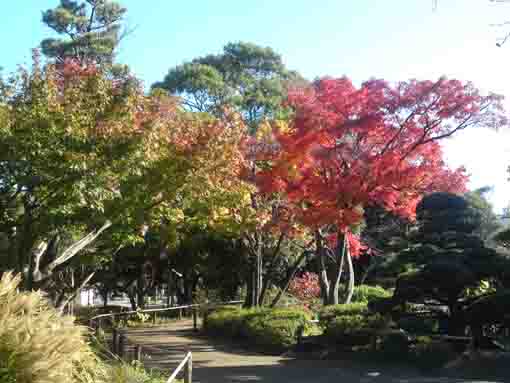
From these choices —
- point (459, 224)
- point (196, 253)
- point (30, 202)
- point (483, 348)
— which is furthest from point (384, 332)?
point (196, 253)

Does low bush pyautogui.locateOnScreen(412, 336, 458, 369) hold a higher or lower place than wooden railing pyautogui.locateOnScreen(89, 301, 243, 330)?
lower

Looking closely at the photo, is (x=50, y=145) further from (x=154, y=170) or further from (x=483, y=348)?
(x=483, y=348)

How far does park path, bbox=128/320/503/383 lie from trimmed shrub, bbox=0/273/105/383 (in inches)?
218

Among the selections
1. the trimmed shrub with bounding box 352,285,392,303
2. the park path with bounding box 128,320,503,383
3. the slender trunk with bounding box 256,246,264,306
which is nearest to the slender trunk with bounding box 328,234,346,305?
the slender trunk with bounding box 256,246,264,306

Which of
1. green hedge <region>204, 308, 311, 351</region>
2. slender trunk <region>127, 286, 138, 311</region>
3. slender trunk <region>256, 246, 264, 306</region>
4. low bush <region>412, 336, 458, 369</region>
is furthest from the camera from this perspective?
slender trunk <region>127, 286, 138, 311</region>

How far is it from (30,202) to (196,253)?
1845 cm

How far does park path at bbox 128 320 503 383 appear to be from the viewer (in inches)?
491

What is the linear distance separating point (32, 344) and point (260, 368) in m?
9.64

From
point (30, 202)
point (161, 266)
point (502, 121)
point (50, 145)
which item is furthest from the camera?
point (161, 266)

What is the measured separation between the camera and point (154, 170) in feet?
40.5

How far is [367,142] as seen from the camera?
686 inches

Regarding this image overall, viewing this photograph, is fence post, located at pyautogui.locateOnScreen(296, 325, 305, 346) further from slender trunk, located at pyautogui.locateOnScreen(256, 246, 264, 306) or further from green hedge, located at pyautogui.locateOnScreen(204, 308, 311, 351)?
slender trunk, located at pyautogui.locateOnScreen(256, 246, 264, 306)

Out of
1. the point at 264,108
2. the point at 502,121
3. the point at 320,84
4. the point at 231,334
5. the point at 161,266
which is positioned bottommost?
the point at 231,334

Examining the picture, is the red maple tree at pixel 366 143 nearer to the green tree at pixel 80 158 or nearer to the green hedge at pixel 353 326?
the green hedge at pixel 353 326
